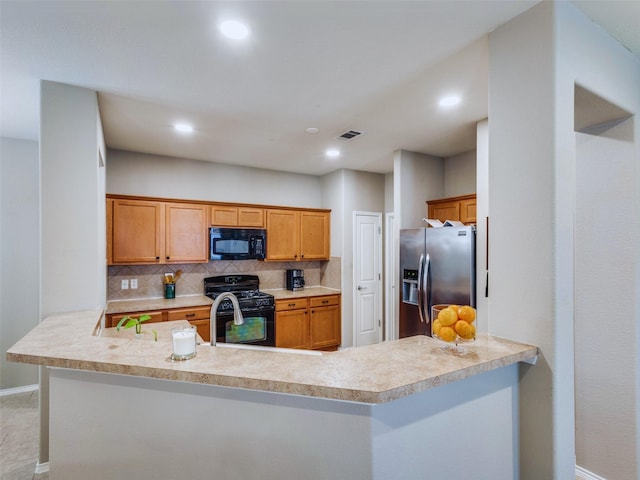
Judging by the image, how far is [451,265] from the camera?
3.19 meters

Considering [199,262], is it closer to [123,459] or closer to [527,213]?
[123,459]

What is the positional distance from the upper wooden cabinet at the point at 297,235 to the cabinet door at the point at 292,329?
2.80 feet

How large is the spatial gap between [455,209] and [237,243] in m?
2.88

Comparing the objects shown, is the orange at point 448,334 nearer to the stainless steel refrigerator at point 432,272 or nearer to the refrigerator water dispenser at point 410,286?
the stainless steel refrigerator at point 432,272

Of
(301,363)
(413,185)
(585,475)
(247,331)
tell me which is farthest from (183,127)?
(585,475)

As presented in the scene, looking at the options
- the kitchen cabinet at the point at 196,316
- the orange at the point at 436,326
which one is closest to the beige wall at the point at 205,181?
the kitchen cabinet at the point at 196,316

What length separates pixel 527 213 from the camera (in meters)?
1.62

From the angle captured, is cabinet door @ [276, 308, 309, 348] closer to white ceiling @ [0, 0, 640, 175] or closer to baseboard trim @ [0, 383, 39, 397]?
white ceiling @ [0, 0, 640, 175]

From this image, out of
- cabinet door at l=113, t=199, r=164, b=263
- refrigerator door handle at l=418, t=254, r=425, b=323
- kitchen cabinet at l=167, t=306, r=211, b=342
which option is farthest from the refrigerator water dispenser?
cabinet door at l=113, t=199, r=164, b=263

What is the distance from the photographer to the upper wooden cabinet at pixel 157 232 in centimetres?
394

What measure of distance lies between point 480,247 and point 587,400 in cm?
131

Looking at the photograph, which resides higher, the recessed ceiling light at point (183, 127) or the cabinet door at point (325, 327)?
the recessed ceiling light at point (183, 127)

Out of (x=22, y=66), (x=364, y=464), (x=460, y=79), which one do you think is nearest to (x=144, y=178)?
(x=22, y=66)

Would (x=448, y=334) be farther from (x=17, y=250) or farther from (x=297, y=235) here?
(x=17, y=250)
